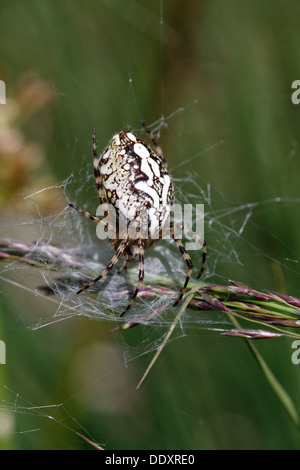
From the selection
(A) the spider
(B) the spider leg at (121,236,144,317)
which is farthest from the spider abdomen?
(B) the spider leg at (121,236,144,317)

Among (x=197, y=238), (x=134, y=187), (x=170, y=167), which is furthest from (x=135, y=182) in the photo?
(x=170, y=167)

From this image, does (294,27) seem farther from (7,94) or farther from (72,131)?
(7,94)

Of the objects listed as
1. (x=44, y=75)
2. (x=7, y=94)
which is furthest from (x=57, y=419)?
(x=44, y=75)

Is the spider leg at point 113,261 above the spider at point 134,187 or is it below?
below

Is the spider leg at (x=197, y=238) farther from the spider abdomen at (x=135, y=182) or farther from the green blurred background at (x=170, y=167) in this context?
the spider abdomen at (x=135, y=182)

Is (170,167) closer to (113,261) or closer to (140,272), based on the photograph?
(113,261)

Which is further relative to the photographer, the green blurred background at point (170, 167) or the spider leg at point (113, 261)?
the green blurred background at point (170, 167)

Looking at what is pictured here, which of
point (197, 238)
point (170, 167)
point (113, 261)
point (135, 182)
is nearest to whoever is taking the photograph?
point (135, 182)

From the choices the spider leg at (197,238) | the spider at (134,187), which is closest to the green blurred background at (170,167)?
the spider leg at (197,238)

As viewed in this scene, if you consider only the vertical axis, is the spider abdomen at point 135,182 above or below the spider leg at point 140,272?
above
